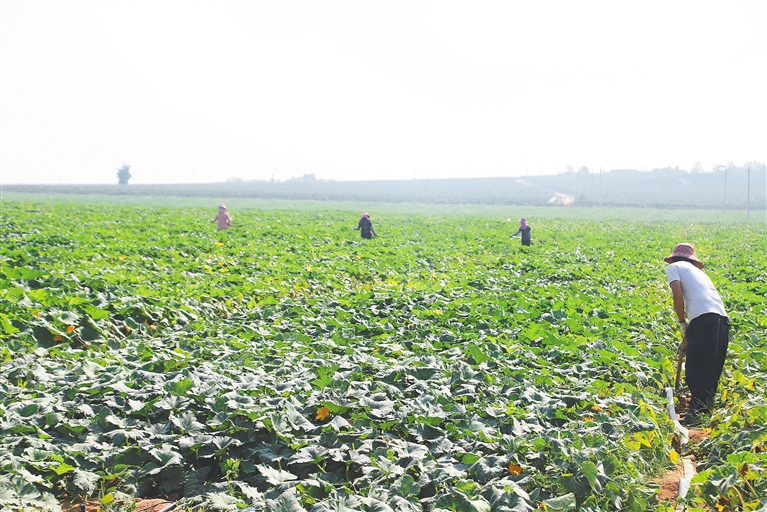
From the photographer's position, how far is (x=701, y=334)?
6125mm

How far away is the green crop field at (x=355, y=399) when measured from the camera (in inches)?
157

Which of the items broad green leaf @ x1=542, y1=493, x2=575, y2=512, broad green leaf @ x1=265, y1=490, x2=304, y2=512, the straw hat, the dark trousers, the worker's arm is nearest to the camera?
broad green leaf @ x1=265, y1=490, x2=304, y2=512

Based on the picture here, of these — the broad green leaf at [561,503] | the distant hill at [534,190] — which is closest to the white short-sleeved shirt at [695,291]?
the broad green leaf at [561,503]

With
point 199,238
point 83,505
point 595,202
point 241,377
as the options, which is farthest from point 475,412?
point 595,202

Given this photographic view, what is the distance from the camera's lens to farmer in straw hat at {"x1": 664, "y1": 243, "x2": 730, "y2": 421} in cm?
607

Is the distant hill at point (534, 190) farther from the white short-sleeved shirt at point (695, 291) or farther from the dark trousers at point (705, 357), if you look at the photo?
the dark trousers at point (705, 357)

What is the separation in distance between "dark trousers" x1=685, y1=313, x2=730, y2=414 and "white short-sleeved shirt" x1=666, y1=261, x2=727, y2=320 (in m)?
0.08

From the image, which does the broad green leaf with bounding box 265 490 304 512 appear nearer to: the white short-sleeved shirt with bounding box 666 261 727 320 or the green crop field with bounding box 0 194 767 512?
the green crop field with bounding box 0 194 767 512

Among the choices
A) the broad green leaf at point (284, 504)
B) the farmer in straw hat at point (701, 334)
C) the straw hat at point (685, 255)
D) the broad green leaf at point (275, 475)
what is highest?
the straw hat at point (685, 255)

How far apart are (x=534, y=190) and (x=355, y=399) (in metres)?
134

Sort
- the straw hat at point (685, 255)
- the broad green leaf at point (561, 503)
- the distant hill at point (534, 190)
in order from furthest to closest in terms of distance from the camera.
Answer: the distant hill at point (534, 190) < the straw hat at point (685, 255) < the broad green leaf at point (561, 503)

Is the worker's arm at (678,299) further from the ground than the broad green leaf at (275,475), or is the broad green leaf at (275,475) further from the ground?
the worker's arm at (678,299)

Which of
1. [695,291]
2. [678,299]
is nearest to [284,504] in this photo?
[678,299]

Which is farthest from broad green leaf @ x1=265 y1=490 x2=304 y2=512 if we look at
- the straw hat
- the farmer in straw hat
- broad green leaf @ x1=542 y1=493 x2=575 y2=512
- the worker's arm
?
the straw hat
